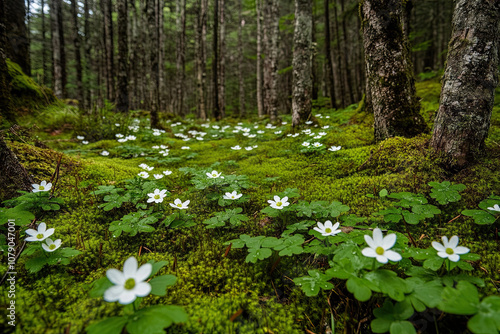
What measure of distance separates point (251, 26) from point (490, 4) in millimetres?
29224

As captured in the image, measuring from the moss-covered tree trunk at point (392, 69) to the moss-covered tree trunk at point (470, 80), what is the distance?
2.65 feet

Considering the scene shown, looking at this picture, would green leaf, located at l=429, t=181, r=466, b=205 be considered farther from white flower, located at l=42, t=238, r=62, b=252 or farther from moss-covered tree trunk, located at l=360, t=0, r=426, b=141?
white flower, located at l=42, t=238, r=62, b=252

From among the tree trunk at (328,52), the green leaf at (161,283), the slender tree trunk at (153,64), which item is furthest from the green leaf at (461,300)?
the tree trunk at (328,52)

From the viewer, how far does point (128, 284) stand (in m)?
1.03

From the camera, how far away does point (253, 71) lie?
37031mm

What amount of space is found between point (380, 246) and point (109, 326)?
51.6 inches

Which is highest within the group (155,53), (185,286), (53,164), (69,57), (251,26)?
(251,26)

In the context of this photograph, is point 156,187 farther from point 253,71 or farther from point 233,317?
point 253,71

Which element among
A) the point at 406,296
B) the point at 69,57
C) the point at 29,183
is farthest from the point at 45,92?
the point at 69,57

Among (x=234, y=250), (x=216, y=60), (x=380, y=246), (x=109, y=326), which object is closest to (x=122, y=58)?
(x=216, y=60)

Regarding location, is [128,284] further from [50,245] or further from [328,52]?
[328,52]

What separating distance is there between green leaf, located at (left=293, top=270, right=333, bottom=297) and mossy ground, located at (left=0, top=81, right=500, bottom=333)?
0.17m

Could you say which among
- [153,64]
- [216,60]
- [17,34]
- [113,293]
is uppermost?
[216,60]

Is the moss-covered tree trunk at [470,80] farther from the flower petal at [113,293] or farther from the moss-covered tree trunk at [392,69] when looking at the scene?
the flower petal at [113,293]
